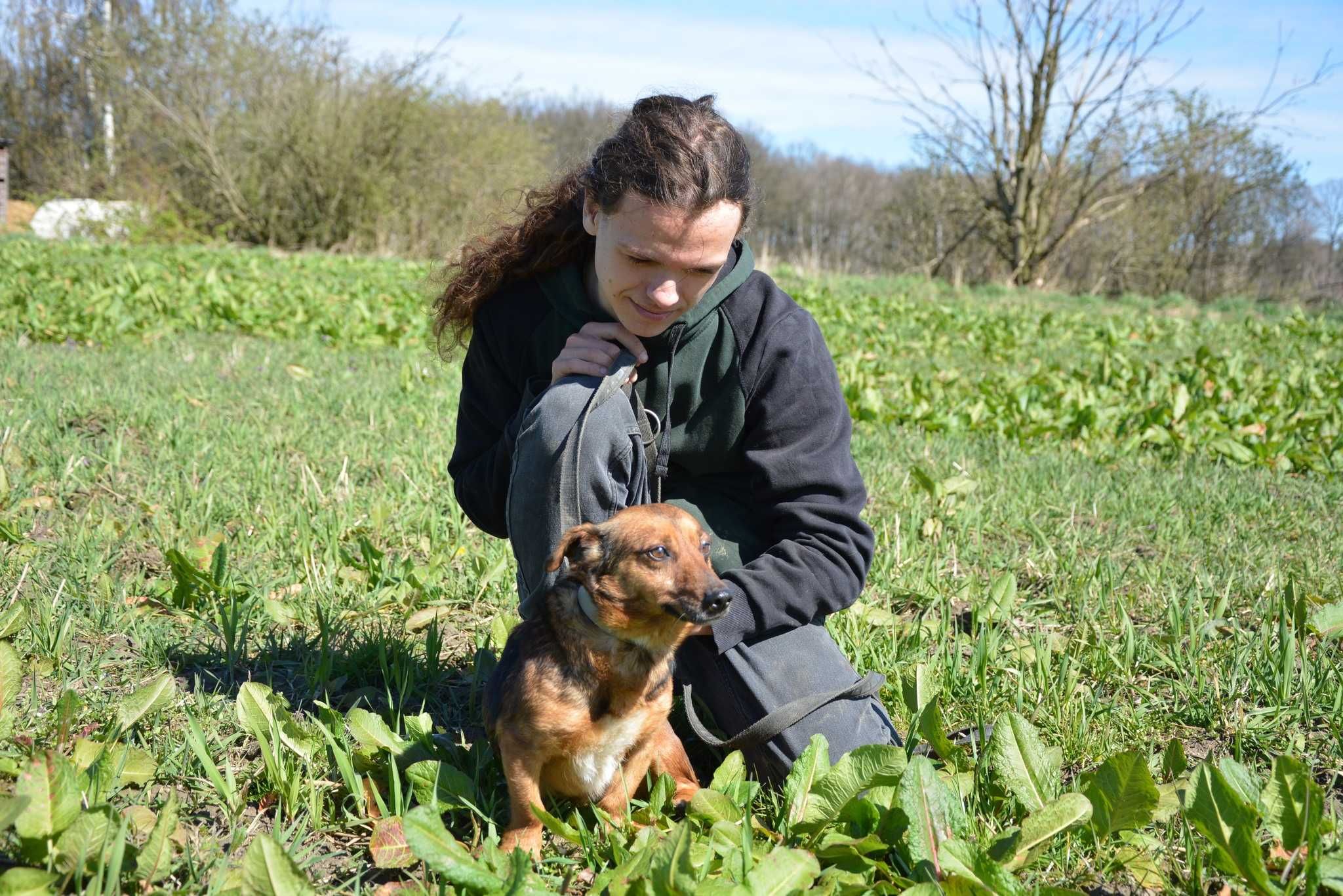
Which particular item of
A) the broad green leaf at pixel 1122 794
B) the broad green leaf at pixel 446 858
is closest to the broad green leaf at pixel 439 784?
the broad green leaf at pixel 446 858

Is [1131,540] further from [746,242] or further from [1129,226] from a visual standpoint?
[1129,226]

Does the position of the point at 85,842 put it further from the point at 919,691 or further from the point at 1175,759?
the point at 1175,759

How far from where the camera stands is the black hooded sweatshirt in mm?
2748

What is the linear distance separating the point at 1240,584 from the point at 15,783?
12.7 ft

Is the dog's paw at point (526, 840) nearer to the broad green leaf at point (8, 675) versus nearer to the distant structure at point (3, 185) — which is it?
the broad green leaf at point (8, 675)

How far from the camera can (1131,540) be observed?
4500mm

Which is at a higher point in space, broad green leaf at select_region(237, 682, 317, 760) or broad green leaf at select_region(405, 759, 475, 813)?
broad green leaf at select_region(237, 682, 317, 760)

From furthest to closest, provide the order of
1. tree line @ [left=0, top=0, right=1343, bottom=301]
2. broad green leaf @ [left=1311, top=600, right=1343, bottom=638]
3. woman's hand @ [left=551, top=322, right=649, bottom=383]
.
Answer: tree line @ [left=0, top=0, right=1343, bottom=301] → broad green leaf @ [left=1311, top=600, right=1343, bottom=638] → woman's hand @ [left=551, top=322, right=649, bottom=383]

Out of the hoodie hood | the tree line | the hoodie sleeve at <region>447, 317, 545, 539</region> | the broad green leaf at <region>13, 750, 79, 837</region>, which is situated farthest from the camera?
the tree line

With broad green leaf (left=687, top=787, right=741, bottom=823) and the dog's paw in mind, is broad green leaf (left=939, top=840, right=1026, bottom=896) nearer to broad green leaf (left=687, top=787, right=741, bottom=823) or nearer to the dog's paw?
broad green leaf (left=687, top=787, right=741, bottom=823)

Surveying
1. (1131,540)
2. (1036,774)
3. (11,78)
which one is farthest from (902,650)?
(11,78)

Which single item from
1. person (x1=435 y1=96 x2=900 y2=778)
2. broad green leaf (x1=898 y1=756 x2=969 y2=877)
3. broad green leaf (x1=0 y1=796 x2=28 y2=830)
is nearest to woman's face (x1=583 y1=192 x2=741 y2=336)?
person (x1=435 y1=96 x2=900 y2=778)

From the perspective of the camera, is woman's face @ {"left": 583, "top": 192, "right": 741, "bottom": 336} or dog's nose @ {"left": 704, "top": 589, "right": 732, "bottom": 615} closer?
dog's nose @ {"left": 704, "top": 589, "right": 732, "bottom": 615}

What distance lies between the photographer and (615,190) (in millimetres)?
2549
